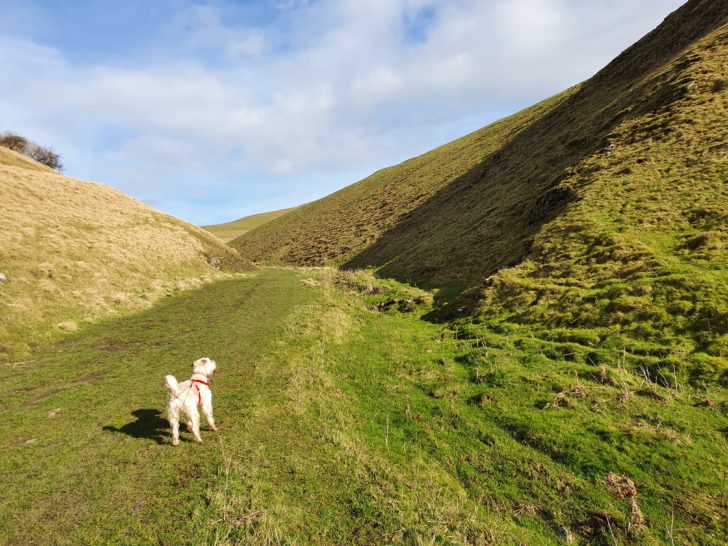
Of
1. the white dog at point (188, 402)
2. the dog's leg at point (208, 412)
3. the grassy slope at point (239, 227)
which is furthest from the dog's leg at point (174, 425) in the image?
the grassy slope at point (239, 227)

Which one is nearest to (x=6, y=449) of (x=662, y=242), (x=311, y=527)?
(x=311, y=527)

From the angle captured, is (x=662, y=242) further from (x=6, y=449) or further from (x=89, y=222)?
(x=89, y=222)

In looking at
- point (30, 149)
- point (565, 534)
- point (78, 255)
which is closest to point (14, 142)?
point (30, 149)

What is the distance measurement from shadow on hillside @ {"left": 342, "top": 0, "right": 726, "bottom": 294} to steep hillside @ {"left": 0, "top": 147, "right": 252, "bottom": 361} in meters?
24.2

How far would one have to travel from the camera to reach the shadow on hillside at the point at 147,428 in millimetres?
9609

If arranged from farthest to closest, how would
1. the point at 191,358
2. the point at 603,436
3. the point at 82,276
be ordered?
the point at 82,276 < the point at 191,358 < the point at 603,436

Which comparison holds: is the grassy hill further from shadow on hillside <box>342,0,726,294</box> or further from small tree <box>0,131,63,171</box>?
small tree <box>0,131,63,171</box>

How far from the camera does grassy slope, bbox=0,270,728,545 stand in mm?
6809

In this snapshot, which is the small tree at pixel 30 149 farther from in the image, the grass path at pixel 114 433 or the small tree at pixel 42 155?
the grass path at pixel 114 433

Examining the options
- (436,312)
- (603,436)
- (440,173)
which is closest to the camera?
(603,436)

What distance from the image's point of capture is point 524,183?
4231 cm

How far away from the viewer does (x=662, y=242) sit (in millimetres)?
18656

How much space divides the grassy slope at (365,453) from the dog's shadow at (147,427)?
2.5 inches

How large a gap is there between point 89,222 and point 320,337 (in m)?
35.1
